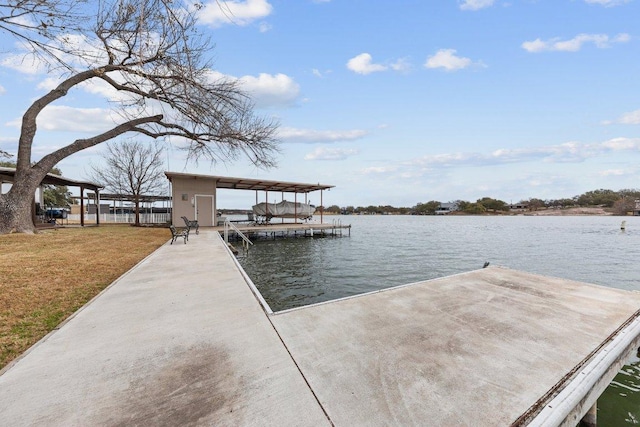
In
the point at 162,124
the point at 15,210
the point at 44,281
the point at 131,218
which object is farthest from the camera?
the point at 131,218

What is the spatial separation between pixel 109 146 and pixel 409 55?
1028 inches

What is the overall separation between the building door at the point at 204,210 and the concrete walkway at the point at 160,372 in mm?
16323

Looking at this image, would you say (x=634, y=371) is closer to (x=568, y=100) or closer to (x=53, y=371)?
(x=53, y=371)

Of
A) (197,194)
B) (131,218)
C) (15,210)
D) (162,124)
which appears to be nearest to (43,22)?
(162,124)

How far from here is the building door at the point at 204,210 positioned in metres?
19.3

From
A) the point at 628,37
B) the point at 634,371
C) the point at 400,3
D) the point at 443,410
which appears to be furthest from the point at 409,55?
the point at 443,410

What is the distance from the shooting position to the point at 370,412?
1733 mm

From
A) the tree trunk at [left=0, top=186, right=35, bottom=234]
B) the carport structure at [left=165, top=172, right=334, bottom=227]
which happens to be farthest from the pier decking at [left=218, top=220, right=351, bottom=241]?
the tree trunk at [left=0, top=186, right=35, bottom=234]

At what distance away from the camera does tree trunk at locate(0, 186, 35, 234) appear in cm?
→ 1084

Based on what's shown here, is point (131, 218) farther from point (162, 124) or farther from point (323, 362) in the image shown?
point (323, 362)

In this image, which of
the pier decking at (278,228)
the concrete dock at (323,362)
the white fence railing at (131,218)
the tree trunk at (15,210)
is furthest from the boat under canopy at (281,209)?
the concrete dock at (323,362)

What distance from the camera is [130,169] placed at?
80.4ft

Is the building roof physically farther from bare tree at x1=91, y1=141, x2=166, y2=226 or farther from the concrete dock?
the concrete dock

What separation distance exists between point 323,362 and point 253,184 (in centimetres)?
2015
